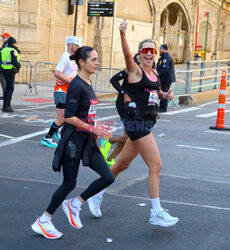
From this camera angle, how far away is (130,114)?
5.34 metres

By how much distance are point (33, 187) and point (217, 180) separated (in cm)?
247

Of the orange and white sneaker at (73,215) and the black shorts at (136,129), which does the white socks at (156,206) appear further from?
the orange and white sneaker at (73,215)

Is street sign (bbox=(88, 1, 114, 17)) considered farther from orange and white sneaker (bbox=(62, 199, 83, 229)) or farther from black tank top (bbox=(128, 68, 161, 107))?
orange and white sneaker (bbox=(62, 199, 83, 229))

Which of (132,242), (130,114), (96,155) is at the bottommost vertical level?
(132,242)

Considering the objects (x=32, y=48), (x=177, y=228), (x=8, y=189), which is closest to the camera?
(x=177, y=228)

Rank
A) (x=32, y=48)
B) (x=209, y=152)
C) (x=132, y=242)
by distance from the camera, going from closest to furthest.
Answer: (x=132, y=242) < (x=209, y=152) < (x=32, y=48)

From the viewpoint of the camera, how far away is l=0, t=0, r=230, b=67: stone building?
20859 millimetres

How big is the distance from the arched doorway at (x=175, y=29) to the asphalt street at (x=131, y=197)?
27.0 metres

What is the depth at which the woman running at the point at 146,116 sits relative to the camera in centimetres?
509

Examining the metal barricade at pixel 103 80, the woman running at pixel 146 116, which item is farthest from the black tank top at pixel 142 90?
the metal barricade at pixel 103 80

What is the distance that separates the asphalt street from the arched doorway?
1061 inches

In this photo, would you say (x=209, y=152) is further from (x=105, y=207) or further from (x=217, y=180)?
(x=105, y=207)

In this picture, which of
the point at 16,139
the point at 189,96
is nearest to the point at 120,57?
the point at 189,96

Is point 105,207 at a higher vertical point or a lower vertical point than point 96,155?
lower
